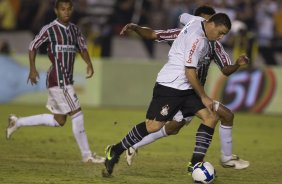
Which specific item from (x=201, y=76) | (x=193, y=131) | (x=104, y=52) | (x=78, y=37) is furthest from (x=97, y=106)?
(x=201, y=76)

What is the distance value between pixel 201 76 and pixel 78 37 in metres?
2.03

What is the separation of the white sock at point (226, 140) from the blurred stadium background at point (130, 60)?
361cm

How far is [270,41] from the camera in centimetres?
2261

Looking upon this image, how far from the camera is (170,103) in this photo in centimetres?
913

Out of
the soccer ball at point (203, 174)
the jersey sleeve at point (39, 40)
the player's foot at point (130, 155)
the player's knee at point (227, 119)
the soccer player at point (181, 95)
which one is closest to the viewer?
the soccer ball at point (203, 174)

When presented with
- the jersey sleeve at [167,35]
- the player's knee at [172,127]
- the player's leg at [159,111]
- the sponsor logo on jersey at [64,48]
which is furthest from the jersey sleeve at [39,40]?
the player's leg at [159,111]

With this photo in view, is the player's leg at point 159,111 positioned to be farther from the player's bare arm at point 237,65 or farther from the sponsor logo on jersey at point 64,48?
the sponsor logo on jersey at point 64,48

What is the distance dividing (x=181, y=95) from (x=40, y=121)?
8.82 ft

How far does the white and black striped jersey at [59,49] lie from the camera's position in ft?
35.2

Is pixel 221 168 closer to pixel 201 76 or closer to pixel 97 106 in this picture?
pixel 201 76

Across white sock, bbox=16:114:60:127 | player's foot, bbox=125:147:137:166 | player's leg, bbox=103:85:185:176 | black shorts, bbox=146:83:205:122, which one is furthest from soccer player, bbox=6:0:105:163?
black shorts, bbox=146:83:205:122

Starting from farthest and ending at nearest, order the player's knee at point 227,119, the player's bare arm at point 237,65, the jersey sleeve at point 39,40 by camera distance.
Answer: the jersey sleeve at point 39,40, the player's knee at point 227,119, the player's bare arm at point 237,65

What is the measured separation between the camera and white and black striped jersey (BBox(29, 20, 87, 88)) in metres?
10.7

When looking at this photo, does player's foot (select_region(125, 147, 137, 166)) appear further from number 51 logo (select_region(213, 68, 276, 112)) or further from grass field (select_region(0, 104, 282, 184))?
number 51 logo (select_region(213, 68, 276, 112))
